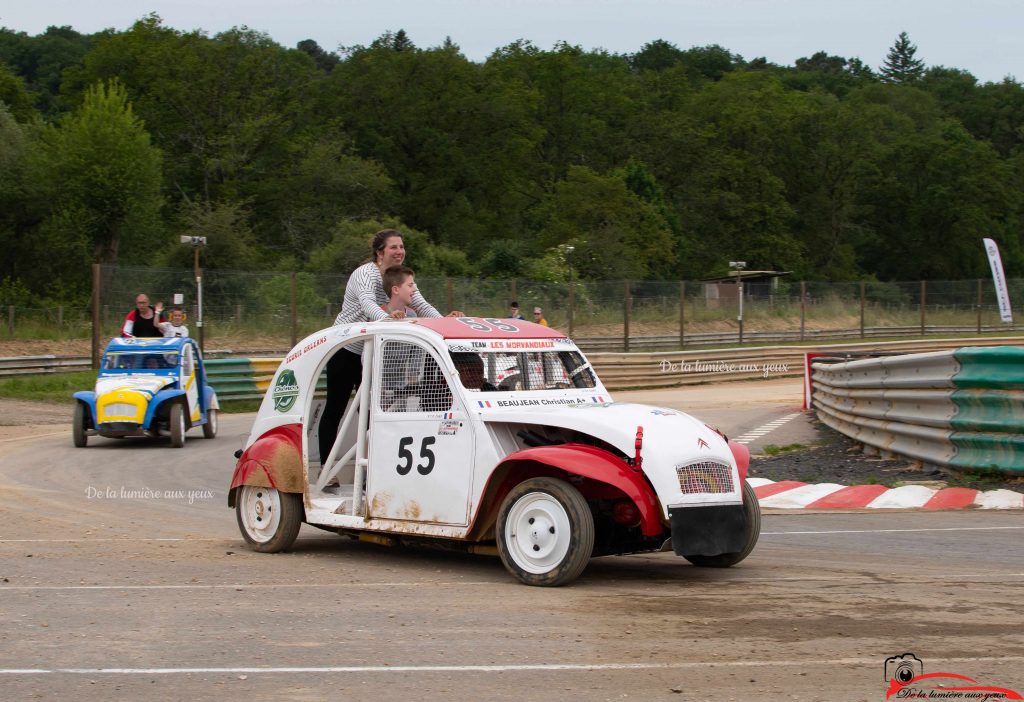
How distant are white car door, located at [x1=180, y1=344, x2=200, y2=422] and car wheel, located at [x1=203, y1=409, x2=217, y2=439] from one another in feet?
1.28

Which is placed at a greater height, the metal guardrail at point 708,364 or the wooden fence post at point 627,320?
the wooden fence post at point 627,320

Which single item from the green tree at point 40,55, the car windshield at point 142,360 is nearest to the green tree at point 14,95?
the green tree at point 40,55

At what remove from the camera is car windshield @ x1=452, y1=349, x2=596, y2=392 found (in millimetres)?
8664

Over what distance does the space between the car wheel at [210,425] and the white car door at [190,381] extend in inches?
15.4

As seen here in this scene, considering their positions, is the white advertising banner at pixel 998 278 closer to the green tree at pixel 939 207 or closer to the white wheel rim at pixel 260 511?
the white wheel rim at pixel 260 511

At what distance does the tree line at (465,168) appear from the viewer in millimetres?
61750

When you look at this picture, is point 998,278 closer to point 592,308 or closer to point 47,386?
point 47,386

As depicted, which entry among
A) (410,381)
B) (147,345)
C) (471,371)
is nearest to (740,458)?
(471,371)

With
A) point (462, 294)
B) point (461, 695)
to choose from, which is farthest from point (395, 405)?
point (462, 294)

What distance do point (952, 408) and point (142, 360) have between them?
39.2 feet

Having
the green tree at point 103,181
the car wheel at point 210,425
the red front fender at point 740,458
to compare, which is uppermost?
the green tree at point 103,181

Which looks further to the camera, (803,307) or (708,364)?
(803,307)

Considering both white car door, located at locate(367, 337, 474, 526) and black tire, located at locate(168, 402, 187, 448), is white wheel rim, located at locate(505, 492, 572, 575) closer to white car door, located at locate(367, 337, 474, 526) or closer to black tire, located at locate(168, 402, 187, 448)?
white car door, located at locate(367, 337, 474, 526)

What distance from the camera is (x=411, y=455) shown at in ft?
28.2
